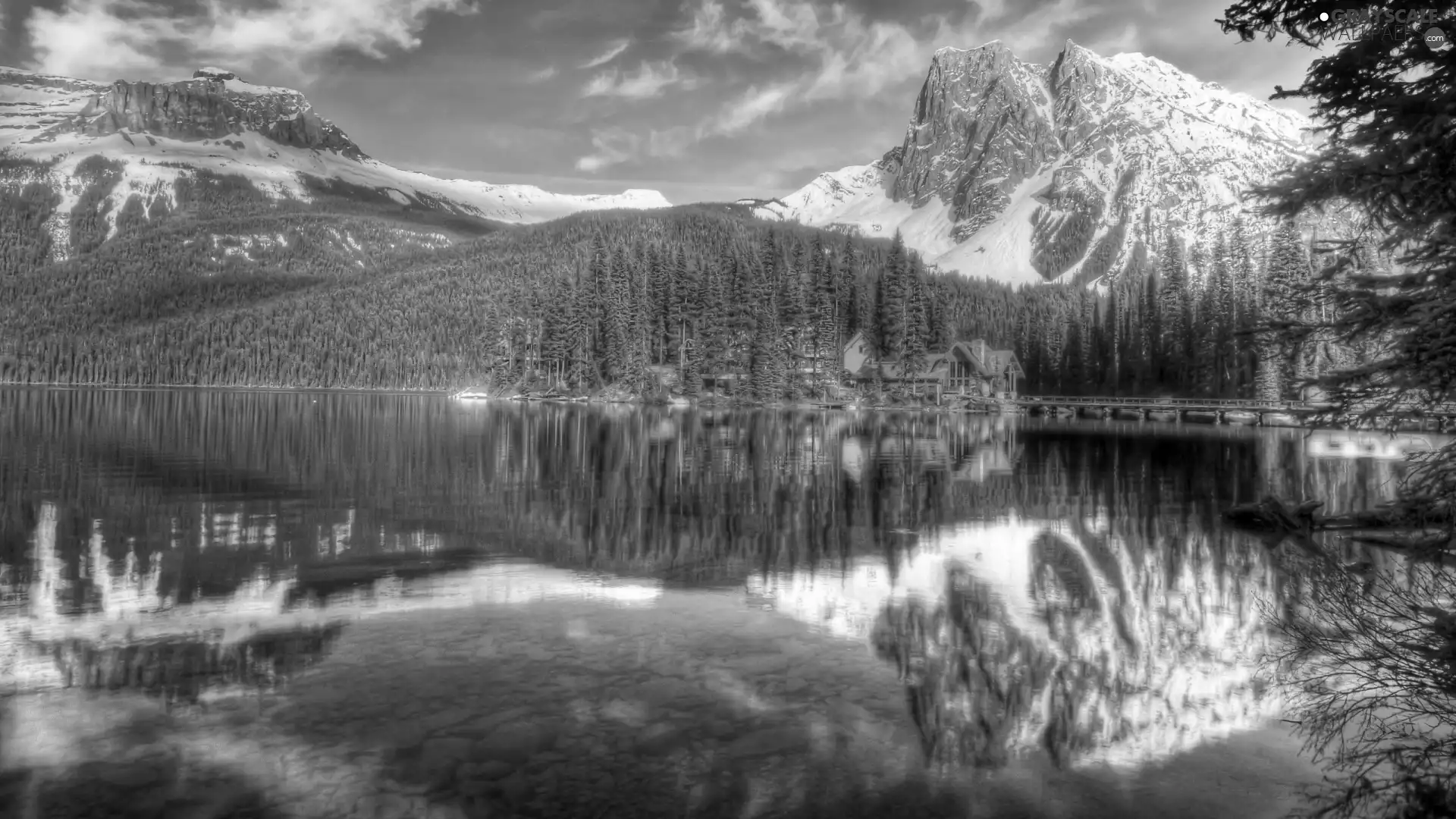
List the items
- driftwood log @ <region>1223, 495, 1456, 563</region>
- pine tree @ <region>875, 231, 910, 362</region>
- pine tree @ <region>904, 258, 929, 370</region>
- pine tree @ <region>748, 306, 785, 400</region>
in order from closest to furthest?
driftwood log @ <region>1223, 495, 1456, 563</region> < pine tree @ <region>748, 306, 785, 400</region> < pine tree @ <region>904, 258, 929, 370</region> < pine tree @ <region>875, 231, 910, 362</region>

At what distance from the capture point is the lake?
7.80 metres

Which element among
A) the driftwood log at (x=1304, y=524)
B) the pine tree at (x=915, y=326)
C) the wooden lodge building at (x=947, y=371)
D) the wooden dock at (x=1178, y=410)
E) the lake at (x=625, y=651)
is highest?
the pine tree at (x=915, y=326)

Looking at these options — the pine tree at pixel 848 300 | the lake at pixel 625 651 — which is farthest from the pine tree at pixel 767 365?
the lake at pixel 625 651

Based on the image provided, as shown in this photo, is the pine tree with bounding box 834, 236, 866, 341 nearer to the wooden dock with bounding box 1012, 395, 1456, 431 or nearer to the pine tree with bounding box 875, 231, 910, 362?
the pine tree with bounding box 875, 231, 910, 362

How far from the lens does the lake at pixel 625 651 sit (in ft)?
25.6

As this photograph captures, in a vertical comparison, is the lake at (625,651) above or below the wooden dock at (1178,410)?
below

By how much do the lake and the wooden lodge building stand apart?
74994 millimetres

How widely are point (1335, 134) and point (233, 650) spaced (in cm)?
1400

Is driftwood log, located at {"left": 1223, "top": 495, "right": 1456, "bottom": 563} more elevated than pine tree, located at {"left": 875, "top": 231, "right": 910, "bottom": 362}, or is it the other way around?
pine tree, located at {"left": 875, "top": 231, "right": 910, "bottom": 362}

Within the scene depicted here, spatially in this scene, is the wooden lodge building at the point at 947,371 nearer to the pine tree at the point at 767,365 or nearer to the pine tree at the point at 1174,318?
the pine tree at the point at 767,365

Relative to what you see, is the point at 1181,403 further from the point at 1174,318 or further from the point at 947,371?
the point at 947,371

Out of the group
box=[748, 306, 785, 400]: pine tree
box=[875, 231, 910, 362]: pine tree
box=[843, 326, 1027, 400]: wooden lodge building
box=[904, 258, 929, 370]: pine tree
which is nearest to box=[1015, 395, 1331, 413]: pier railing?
box=[843, 326, 1027, 400]: wooden lodge building

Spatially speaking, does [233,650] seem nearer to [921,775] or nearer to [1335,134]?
[921,775]

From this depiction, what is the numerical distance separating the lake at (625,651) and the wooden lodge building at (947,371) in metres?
75.0
